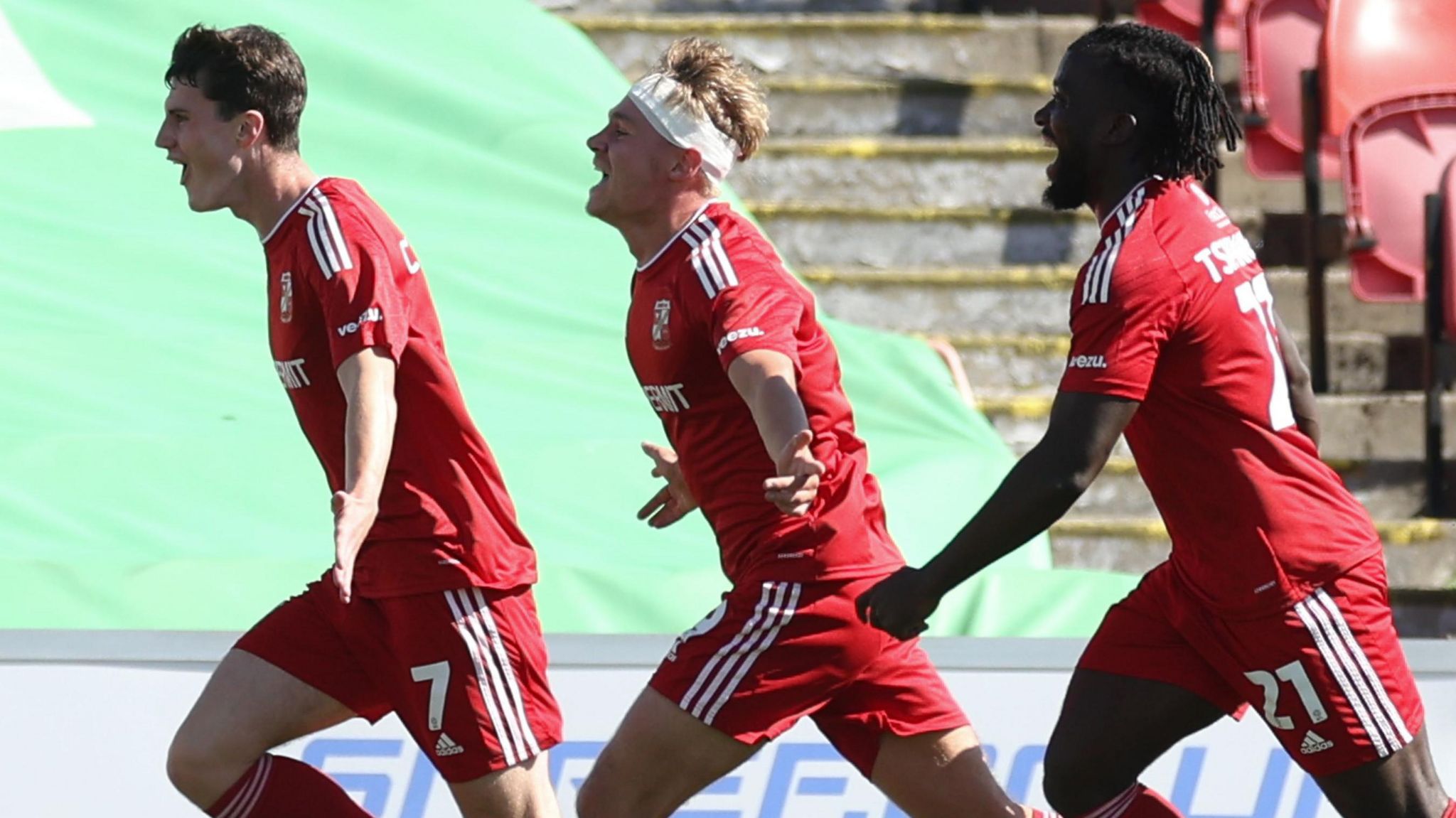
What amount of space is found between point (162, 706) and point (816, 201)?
198 inches

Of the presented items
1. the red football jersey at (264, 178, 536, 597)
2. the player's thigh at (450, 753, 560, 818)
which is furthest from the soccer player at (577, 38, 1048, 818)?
the red football jersey at (264, 178, 536, 597)

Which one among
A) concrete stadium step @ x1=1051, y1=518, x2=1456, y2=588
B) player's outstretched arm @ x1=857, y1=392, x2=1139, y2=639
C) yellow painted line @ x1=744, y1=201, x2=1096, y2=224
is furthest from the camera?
yellow painted line @ x1=744, y1=201, x2=1096, y2=224

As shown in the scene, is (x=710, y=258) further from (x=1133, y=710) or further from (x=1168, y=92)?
(x=1133, y=710)

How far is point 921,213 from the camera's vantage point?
9062mm

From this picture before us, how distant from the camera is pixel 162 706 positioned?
4.79 metres

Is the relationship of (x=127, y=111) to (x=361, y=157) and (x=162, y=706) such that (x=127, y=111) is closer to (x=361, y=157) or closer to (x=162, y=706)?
(x=361, y=157)

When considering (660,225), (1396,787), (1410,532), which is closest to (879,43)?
(1410,532)

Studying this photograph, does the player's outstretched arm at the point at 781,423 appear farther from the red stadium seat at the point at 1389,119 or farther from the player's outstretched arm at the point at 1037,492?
the red stadium seat at the point at 1389,119

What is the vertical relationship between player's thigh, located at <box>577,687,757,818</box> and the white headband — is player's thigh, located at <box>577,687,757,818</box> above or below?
below

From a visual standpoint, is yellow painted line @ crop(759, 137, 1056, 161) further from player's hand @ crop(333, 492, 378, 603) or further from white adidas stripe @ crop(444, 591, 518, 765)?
player's hand @ crop(333, 492, 378, 603)

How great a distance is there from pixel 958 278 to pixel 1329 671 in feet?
17.2

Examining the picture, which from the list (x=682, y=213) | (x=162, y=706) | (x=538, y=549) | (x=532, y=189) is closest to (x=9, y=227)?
(x=532, y=189)

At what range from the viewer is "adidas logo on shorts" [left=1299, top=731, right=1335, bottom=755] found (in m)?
3.62

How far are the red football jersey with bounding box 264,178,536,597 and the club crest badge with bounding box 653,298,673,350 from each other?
1.31ft
